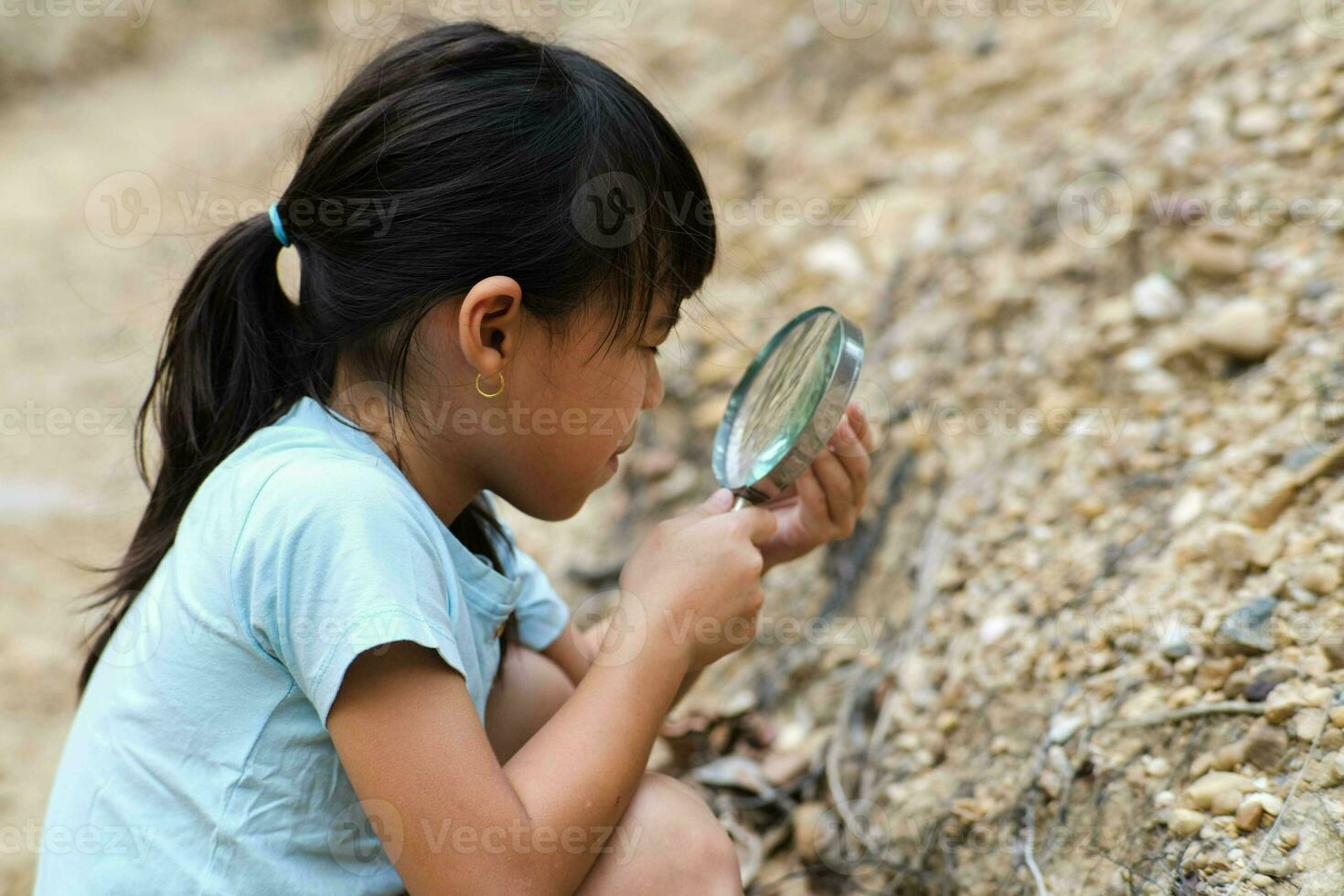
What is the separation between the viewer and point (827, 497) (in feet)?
5.38

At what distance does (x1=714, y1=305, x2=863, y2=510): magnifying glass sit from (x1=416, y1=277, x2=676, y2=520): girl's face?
19cm

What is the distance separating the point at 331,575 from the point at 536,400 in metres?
0.30

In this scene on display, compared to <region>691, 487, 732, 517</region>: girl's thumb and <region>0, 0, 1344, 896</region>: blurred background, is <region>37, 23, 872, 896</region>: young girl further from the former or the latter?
<region>0, 0, 1344, 896</region>: blurred background

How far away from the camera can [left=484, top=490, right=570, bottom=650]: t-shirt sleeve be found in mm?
1727

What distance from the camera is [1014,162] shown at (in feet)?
9.02

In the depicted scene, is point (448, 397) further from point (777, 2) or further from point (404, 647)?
point (777, 2)

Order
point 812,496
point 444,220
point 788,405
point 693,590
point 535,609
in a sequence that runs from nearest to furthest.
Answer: point 444,220, point 693,590, point 788,405, point 812,496, point 535,609

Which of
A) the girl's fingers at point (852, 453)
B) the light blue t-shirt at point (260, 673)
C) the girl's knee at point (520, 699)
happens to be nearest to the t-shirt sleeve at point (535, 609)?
the girl's knee at point (520, 699)

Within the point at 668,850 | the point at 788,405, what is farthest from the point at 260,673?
the point at 788,405

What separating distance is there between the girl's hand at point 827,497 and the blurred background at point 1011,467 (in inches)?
13.4

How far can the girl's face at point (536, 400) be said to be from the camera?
1.27 m

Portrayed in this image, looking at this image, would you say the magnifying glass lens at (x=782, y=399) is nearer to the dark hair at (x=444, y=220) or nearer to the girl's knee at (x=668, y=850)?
the dark hair at (x=444, y=220)

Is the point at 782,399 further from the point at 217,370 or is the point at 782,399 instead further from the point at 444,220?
the point at 217,370

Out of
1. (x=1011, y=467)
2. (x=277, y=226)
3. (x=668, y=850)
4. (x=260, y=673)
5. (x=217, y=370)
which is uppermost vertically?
(x=277, y=226)
